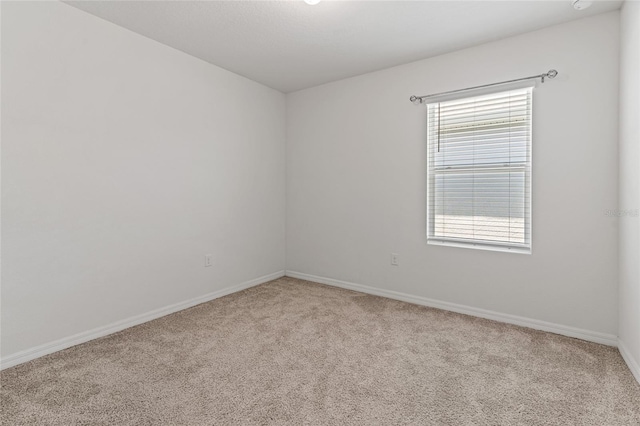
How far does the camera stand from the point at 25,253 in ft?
7.00

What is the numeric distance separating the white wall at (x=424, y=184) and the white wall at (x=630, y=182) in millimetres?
113

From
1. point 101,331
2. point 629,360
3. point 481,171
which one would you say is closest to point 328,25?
point 481,171

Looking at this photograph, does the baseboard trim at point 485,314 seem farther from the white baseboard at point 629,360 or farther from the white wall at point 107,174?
the white wall at point 107,174

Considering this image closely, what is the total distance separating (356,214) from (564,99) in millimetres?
2130

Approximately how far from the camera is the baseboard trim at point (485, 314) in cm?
243

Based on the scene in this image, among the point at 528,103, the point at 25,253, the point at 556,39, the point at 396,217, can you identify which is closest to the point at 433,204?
the point at 396,217

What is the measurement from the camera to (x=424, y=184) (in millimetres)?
3229

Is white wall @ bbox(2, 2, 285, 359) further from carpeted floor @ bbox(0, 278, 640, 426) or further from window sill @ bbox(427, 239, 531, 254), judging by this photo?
window sill @ bbox(427, 239, 531, 254)

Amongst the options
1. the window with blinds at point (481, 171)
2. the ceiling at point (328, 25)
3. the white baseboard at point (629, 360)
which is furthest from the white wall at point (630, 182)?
the window with blinds at point (481, 171)

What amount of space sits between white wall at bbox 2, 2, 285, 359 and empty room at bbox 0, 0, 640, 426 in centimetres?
2

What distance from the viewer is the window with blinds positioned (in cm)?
275

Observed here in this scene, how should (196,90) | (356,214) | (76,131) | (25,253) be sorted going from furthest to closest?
(356,214) → (196,90) → (76,131) → (25,253)

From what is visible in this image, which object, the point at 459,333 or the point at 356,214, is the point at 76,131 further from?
the point at 459,333

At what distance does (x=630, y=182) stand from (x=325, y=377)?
2.34 meters
